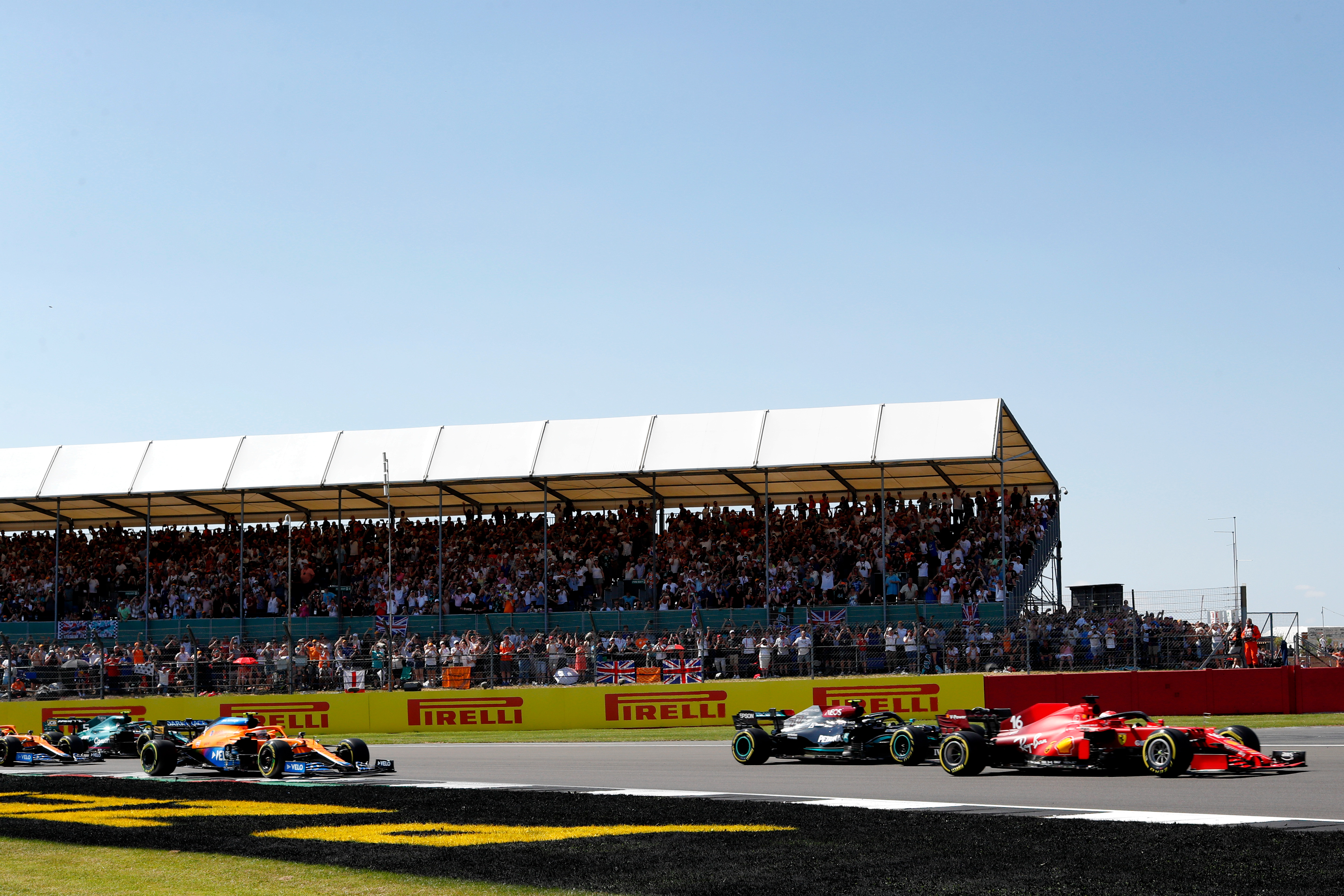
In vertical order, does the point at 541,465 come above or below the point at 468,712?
above

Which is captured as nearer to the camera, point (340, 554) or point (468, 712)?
point (468, 712)

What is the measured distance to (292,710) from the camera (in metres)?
31.2

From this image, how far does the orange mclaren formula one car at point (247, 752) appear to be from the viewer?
1811 cm

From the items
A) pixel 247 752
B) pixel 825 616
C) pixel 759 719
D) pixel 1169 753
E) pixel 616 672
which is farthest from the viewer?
pixel 825 616

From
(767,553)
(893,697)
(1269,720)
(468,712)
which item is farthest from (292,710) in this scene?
(1269,720)

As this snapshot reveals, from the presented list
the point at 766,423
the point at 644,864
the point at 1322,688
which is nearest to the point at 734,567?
the point at 766,423

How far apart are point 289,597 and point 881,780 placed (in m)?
21.2

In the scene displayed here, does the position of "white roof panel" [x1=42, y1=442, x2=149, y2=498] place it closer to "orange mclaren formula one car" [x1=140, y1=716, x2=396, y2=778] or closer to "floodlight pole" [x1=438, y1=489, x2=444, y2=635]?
"floodlight pole" [x1=438, y1=489, x2=444, y2=635]

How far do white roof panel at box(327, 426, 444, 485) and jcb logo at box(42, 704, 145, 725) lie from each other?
23.7 ft

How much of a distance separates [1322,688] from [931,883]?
2149 centimetres

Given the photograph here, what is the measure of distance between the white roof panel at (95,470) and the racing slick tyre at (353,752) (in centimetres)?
2117

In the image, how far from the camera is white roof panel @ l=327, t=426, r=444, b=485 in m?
35.2

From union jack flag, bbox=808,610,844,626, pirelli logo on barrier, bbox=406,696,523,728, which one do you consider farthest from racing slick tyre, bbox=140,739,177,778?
union jack flag, bbox=808,610,844,626

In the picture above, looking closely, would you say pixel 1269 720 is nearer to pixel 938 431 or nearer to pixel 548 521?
pixel 938 431
